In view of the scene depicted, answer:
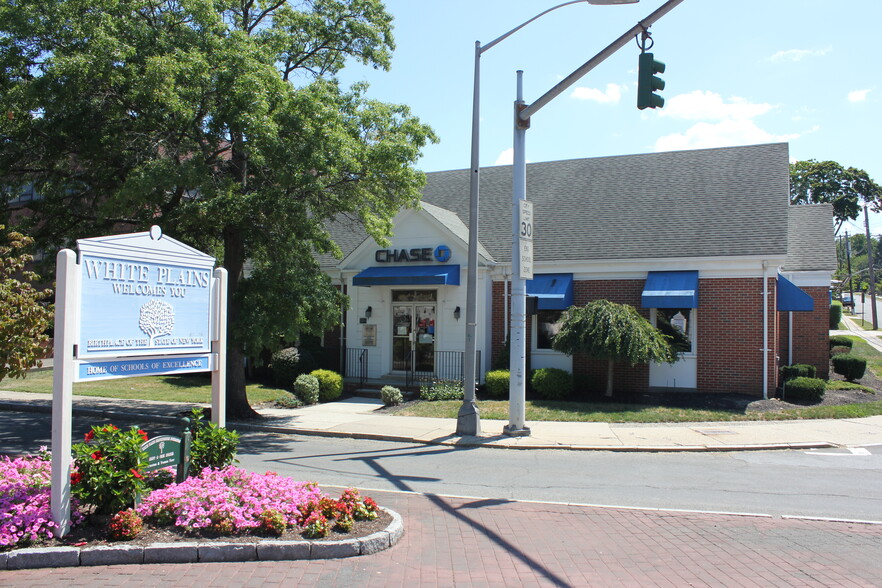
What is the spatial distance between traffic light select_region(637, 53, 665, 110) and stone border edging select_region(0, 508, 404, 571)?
668cm

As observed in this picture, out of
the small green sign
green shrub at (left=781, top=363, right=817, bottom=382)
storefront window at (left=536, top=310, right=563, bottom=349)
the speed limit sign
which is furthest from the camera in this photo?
storefront window at (left=536, top=310, right=563, bottom=349)

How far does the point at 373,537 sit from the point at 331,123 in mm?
9010

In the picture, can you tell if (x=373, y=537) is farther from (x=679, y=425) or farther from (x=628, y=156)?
(x=628, y=156)

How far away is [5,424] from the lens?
13539 mm

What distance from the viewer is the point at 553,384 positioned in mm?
17078

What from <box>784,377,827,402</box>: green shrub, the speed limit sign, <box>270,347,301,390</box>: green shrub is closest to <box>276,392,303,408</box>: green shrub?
<box>270,347,301,390</box>: green shrub

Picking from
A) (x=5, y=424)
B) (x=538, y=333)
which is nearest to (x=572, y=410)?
(x=538, y=333)

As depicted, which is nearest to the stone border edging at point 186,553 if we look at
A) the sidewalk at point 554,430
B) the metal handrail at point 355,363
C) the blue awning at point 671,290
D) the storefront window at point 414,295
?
the sidewalk at point 554,430

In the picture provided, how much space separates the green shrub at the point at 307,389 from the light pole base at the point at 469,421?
5.64m

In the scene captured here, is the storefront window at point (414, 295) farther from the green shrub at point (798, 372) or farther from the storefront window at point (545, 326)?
the green shrub at point (798, 372)

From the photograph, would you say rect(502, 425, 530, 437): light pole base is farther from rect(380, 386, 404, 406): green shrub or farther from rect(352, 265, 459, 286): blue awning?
rect(352, 265, 459, 286): blue awning

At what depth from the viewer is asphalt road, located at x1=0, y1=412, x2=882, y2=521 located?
8.30m

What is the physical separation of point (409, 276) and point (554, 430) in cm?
715

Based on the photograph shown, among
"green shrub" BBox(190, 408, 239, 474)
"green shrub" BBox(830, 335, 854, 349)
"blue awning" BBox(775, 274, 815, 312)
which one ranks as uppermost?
"blue awning" BBox(775, 274, 815, 312)
